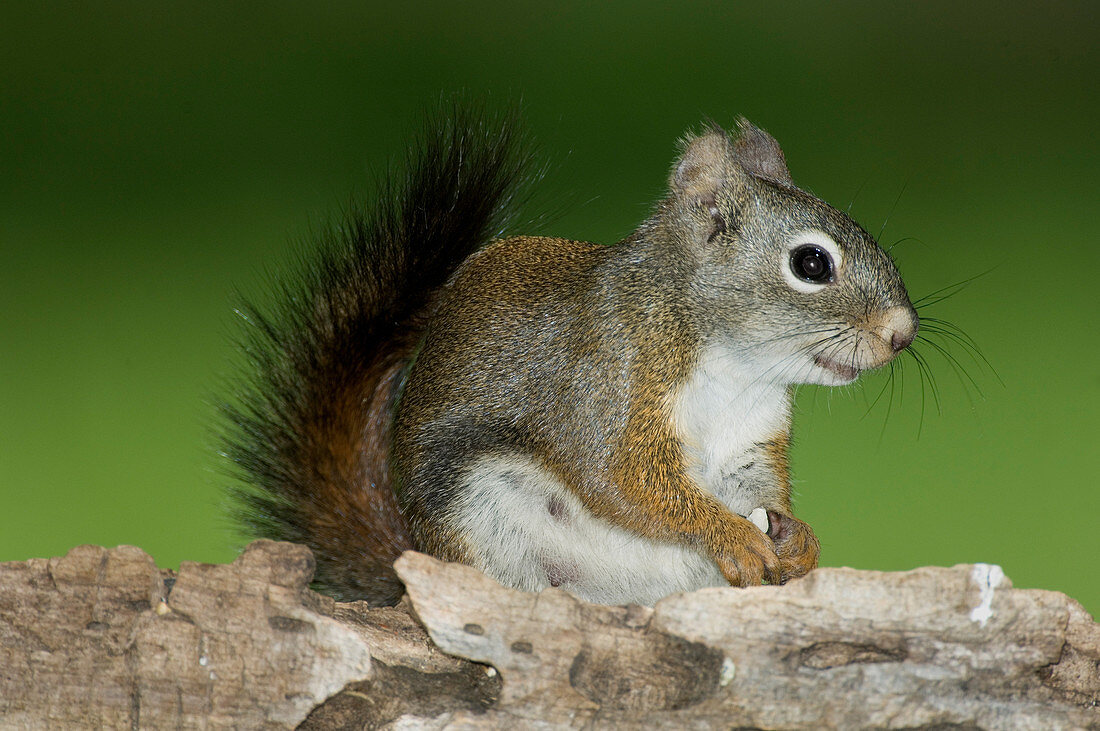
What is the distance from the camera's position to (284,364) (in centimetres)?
147

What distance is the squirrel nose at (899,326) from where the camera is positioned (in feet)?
3.90

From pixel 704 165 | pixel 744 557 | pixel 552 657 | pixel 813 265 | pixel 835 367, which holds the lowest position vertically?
pixel 552 657

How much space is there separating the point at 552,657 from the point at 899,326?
0.56 metres

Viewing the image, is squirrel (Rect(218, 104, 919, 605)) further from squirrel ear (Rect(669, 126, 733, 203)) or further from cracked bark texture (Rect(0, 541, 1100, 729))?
cracked bark texture (Rect(0, 541, 1100, 729))

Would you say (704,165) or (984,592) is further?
(704,165)

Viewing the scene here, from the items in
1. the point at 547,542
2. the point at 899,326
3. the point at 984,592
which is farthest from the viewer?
the point at 547,542

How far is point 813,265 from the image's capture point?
1213mm

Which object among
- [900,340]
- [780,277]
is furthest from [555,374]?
[900,340]

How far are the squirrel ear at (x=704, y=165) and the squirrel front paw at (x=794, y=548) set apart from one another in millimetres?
420

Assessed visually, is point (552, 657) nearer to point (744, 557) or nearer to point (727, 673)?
point (727, 673)

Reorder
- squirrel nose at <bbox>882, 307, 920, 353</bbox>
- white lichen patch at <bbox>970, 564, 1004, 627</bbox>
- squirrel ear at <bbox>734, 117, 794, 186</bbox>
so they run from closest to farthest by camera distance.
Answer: white lichen patch at <bbox>970, 564, 1004, 627</bbox>, squirrel nose at <bbox>882, 307, 920, 353</bbox>, squirrel ear at <bbox>734, 117, 794, 186</bbox>

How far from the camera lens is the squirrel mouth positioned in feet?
3.96

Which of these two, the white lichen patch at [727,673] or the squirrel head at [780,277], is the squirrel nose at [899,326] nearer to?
the squirrel head at [780,277]

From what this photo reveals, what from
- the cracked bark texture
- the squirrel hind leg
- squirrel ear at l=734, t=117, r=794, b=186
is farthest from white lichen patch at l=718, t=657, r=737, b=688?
squirrel ear at l=734, t=117, r=794, b=186
